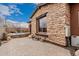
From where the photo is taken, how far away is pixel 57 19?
1.98m

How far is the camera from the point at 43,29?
6.66ft

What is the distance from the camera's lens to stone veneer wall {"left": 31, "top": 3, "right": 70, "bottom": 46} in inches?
76.7

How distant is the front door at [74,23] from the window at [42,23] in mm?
326

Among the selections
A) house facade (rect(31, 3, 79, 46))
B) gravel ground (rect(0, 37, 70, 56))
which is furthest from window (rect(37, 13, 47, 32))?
gravel ground (rect(0, 37, 70, 56))

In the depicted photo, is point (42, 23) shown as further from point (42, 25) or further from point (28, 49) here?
point (28, 49)

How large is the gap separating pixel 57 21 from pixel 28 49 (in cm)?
48

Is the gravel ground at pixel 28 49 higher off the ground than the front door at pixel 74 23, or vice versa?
the front door at pixel 74 23

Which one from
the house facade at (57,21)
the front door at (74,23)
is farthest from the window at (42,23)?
the front door at (74,23)

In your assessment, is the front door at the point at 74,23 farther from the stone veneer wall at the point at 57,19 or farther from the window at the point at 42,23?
the window at the point at 42,23

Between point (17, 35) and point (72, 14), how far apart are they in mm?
705

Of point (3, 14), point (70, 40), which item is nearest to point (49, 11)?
point (70, 40)

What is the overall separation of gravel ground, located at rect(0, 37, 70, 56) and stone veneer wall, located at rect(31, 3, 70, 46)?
9 cm

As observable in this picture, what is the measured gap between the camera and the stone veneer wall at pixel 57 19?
6.40ft

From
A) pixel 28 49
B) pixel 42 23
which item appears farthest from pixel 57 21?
pixel 28 49
